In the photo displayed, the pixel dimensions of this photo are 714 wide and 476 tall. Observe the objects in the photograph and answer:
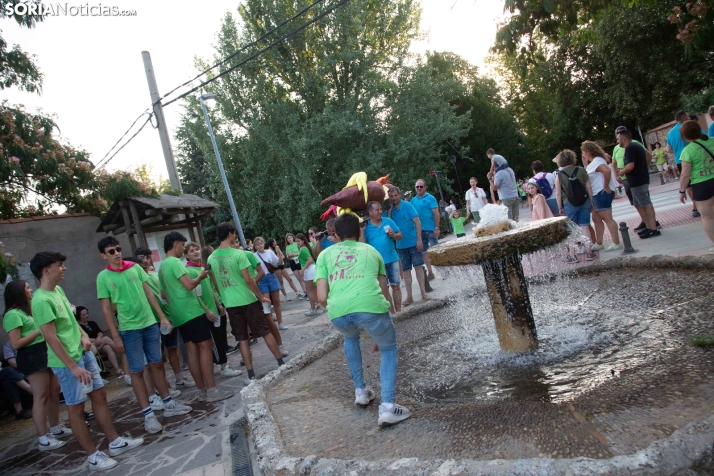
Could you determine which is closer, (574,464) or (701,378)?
(574,464)

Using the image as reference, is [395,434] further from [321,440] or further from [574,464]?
[574,464]

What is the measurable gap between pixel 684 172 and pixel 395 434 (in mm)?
4766

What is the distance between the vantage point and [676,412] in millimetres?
2686

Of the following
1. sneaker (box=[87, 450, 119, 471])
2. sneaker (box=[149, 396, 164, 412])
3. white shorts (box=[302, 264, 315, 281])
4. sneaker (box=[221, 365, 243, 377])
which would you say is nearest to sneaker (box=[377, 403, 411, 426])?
sneaker (box=[87, 450, 119, 471])

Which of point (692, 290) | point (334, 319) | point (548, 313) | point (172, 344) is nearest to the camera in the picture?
point (334, 319)

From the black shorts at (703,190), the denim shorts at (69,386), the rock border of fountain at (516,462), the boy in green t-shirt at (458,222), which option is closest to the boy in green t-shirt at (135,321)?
the denim shorts at (69,386)

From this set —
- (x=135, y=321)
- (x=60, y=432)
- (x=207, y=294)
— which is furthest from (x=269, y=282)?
(x=60, y=432)

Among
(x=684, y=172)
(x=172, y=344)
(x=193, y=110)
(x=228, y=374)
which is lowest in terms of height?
(x=228, y=374)

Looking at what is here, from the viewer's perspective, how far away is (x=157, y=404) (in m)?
5.91

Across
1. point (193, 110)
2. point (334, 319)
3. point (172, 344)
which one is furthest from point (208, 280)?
point (193, 110)

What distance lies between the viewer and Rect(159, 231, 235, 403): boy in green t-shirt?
6047 mm

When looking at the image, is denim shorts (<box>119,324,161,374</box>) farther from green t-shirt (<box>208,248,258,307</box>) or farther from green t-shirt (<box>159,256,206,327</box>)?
green t-shirt (<box>208,248,258,307</box>)

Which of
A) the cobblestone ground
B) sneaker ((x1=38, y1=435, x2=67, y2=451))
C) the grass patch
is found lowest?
sneaker ((x1=38, y1=435, x2=67, y2=451))

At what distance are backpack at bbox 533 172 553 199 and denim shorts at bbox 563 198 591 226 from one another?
1073 millimetres
